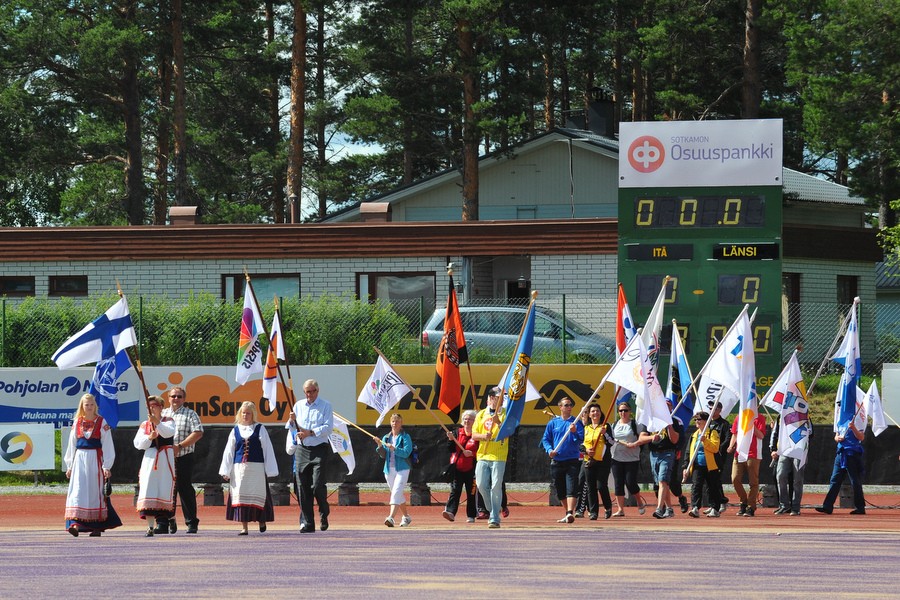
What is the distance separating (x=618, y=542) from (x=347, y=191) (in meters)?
36.4

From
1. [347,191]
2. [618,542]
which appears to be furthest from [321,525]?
[347,191]

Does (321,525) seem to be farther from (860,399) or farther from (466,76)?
(466,76)

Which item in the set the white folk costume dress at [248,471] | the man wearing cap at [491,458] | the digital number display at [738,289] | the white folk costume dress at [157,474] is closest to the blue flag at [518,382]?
the man wearing cap at [491,458]

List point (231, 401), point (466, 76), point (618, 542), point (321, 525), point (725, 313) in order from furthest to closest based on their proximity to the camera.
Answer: point (466, 76)
point (231, 401)
point (725, 313)
point (321, 525)
point (618, 542)

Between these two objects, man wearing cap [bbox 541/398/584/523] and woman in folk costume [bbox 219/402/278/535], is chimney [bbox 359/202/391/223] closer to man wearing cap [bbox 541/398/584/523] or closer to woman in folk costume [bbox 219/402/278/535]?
man wearing cap [bbox 541/398/584/523]

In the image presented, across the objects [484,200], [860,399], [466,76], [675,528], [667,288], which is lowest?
[675,528]

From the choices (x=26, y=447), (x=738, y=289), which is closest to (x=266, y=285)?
(x=26, y=447)

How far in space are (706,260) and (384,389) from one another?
5938mm

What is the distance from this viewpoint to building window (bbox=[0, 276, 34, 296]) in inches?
1284

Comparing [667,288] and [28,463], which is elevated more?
[667,288]

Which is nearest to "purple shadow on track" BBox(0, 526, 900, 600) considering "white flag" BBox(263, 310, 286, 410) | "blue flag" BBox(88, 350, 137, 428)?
"blue flag" BBox(88, 350, 137, 428)

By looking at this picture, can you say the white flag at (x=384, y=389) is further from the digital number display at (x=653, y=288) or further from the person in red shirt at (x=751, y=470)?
the person in red shirt at (x=751, y=470)

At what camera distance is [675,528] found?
18391 millimetres

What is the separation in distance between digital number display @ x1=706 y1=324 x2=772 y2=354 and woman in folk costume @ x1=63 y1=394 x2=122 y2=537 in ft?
33.3
